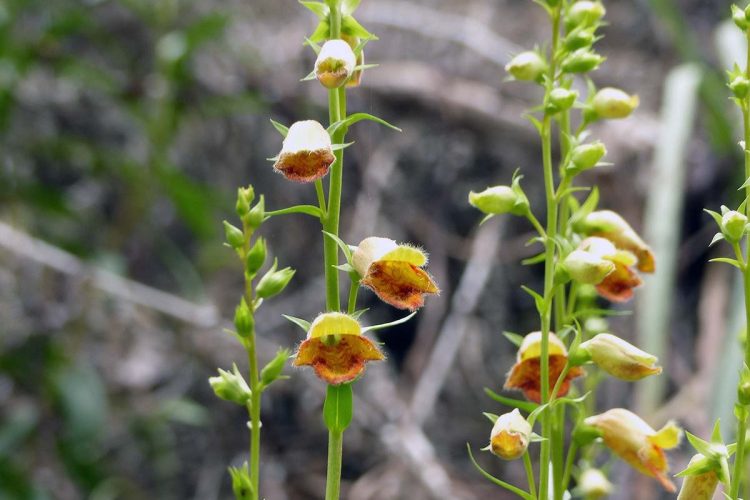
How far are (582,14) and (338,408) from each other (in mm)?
439

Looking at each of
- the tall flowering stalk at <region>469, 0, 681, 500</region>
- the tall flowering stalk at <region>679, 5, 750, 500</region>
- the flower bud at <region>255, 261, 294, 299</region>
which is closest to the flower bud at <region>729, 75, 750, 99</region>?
the tall flowering stalk at <region>679, 5, 750, 500</region>

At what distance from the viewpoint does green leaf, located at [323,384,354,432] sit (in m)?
0.64

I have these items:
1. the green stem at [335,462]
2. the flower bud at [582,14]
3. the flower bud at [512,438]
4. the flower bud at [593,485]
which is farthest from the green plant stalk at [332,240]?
the flower bud at [593,485]

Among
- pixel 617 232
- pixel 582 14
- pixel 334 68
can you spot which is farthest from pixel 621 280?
pixel 334 68

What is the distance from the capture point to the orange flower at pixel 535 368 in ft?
2.50

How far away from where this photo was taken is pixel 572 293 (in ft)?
2.90

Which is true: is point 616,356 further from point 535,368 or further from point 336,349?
point 336,349

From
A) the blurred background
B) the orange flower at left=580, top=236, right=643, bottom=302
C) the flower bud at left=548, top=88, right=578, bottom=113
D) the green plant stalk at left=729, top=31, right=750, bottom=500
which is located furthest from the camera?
the blurred background

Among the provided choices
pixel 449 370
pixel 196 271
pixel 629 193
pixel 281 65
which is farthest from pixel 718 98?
pixel 196 271

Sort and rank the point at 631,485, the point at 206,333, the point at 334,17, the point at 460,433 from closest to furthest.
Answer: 1. the point at 334,17
2. the point at 631,485
3. the point at 460,433
4. the point at 206,333

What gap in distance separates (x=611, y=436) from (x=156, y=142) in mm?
1996

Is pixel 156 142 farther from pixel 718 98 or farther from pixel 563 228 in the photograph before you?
pixel 563 228

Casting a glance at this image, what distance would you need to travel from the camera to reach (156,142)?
100 inches

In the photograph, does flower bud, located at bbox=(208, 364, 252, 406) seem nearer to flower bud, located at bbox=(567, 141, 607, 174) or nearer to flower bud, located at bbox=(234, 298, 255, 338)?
flower bud, located at bbox=(234, 298, 255, 338)
